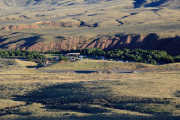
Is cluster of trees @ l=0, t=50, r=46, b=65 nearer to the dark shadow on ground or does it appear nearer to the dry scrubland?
the dry scrubland

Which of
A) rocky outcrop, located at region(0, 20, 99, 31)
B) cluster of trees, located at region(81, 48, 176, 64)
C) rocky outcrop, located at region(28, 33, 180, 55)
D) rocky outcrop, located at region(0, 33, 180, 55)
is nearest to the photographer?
cluster of trees, located at region(81, 48, 176, 64)

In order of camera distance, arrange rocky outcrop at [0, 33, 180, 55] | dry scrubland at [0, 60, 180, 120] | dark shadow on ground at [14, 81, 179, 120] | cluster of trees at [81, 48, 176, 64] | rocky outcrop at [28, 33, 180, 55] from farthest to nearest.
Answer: rocky outcrop at [0, 33, 180, 55] < rocky outcrop at [28, 33, 180, 55] < cluster of trees at [81, 48, 176, 64] < dark shadow on ground at [14, 81, 179, 120] < dry scrubland at [0, 60, 180, 120]

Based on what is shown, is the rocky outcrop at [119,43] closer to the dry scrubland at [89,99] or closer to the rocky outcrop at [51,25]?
the rocky outcrop at [51,25]

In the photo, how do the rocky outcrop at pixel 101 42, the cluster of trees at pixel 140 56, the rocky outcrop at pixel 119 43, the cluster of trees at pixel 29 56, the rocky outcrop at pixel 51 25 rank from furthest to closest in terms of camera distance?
1. the rocky outcrop at pixel 51 25
2. the rocky outcrop at pixel 101 42
3. the rocky outcrop at pixel 119 43
4. the cluster of trees at pixel 29 56
5. the cluster of trees at pixel 140 56

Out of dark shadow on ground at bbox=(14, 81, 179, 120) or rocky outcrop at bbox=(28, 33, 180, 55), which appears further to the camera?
rocky outcrop at bbox=(28, 33, 180, 55)

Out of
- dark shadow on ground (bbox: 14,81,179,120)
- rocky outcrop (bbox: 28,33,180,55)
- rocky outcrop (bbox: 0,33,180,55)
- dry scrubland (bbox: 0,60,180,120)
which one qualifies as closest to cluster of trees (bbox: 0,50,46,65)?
rocky outcrop (bbox: 0,33,180,55)

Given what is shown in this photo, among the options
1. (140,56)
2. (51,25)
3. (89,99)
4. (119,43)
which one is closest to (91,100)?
(89,99)

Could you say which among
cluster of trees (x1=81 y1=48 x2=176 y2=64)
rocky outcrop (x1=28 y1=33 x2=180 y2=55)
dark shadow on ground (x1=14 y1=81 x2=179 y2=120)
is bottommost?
dark shadow on ground (x1=14 y1=81 x2=179 y2=120)

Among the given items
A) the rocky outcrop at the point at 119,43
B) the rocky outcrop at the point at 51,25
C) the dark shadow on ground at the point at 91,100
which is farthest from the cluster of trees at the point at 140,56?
the rocky outcrop at the point at 51,25

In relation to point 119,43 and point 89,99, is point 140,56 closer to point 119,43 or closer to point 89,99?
Result: point 119,43

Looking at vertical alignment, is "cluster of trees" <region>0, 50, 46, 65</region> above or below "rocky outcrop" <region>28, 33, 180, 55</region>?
below

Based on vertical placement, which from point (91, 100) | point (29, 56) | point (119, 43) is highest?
point (119, 43)
